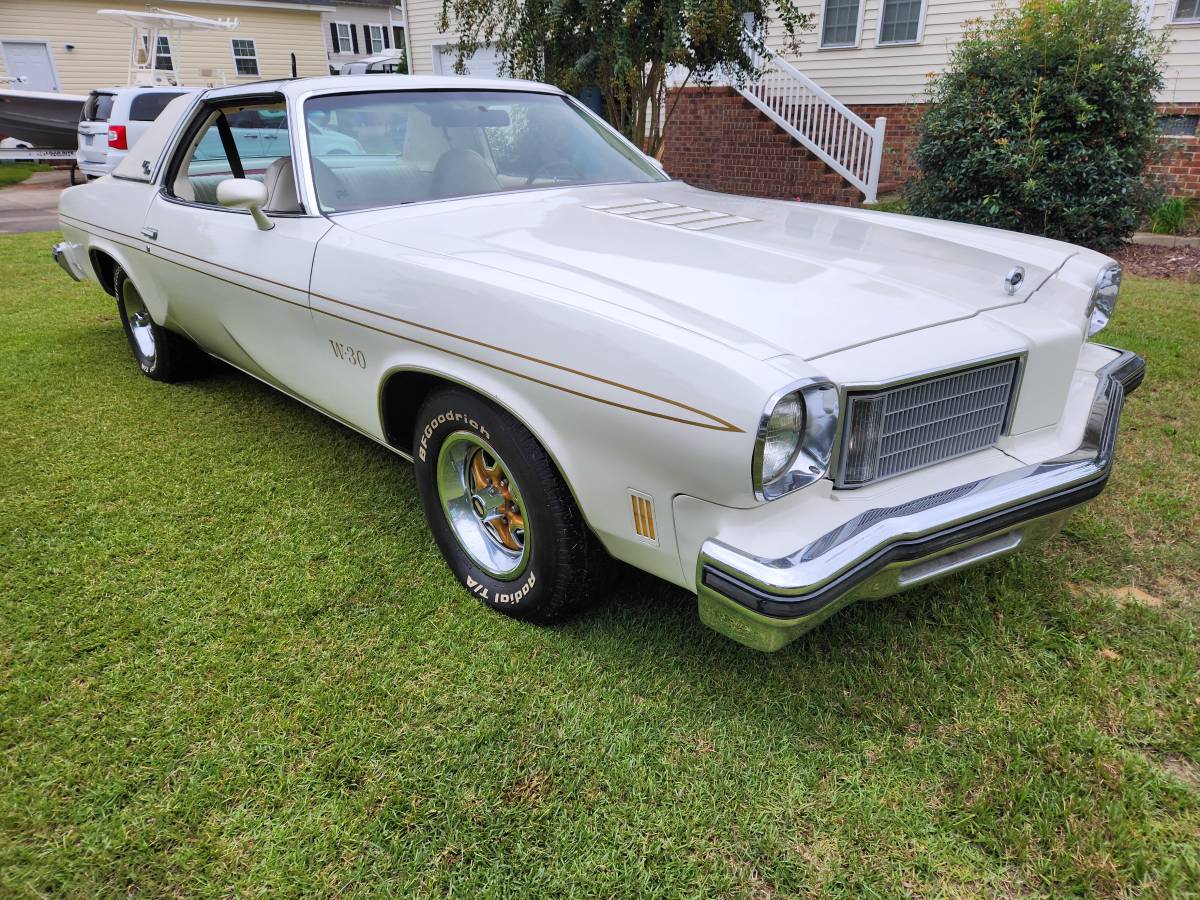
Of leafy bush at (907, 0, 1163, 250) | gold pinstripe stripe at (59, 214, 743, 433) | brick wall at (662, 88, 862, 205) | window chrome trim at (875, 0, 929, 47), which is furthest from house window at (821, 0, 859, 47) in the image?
gold pinstripe stripe at (59, 214, 743, 433)

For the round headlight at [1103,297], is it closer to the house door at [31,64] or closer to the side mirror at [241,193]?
the side mirror at [241,193]

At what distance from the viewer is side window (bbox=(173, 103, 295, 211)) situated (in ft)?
10.9

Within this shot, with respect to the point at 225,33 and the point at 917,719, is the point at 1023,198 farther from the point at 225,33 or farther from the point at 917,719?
the point at 225,33

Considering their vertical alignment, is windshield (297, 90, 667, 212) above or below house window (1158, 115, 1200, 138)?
above

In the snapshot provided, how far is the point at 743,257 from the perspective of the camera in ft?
7.80

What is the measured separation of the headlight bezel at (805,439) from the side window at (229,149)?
8.11 ft

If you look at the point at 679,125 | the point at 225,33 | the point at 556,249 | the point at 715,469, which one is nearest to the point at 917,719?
the point at 715,469

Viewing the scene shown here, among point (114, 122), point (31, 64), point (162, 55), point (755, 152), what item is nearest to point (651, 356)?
point (755, 152)

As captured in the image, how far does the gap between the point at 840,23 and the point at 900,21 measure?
0.85m

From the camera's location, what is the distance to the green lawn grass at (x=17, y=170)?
1680cm

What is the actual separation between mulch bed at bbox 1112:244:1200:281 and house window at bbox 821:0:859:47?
5.46 metres

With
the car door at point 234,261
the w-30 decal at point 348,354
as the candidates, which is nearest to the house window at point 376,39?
the car door at point 234,261

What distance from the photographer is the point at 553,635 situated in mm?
2490

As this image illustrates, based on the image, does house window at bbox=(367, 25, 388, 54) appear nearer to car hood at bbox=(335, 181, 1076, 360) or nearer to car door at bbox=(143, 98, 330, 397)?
car door at bbox=(143, 98, 330, 397)
